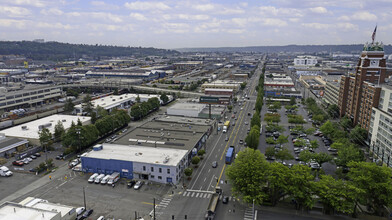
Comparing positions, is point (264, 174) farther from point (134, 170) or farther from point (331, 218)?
point (134, 170)

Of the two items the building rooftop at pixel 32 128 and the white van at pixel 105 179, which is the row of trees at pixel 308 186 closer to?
the white van at pixel 105 179

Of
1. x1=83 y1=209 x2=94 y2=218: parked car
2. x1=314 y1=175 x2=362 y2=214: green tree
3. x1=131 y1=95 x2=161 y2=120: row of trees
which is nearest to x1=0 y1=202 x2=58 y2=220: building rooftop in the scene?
x1=83 y1=209 x2=94 y2=218: parked car

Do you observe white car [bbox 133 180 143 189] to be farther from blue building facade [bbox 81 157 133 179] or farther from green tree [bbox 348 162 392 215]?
green tree [bbox 348 162 392 215]

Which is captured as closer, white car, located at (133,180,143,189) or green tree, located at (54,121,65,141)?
white car, located at (133,180,143,189)

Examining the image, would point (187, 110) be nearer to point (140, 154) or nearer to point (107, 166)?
point (140, 154)

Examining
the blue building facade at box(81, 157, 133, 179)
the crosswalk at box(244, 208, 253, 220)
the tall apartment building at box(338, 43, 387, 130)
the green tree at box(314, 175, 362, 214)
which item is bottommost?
the crosswalk at box(244, 208, 253, 220)

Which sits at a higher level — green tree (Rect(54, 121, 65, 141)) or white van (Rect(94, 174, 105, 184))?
green tree (Rect(54, 121, 65, 141))

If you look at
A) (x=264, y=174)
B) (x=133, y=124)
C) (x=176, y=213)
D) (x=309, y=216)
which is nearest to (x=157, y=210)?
(x=176, y=213)

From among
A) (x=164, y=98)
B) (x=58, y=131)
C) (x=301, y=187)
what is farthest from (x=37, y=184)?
(x=164, y=98)

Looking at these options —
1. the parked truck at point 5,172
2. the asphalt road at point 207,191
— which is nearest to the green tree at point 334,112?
the asphalt road at point 207,191
